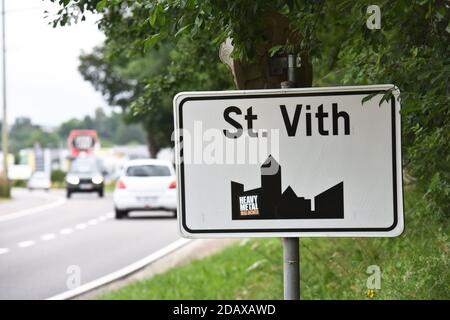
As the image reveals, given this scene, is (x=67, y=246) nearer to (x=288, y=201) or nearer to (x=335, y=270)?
(x=335, y=270)

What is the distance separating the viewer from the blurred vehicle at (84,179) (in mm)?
44344

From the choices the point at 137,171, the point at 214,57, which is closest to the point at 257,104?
the point at 214,57

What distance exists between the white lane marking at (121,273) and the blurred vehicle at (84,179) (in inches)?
1060

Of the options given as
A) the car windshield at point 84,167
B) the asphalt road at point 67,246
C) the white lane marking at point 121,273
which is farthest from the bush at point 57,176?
the white lane marking at point 121,273

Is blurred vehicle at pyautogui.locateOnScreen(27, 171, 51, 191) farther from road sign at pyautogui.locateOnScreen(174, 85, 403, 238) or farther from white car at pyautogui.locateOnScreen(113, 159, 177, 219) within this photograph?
road sign at pyautogui.locateOnScreen(174, 85, 403, 238)

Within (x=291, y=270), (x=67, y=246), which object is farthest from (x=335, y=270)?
(x=67, y=246)

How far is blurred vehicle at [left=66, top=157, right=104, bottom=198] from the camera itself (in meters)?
44.3

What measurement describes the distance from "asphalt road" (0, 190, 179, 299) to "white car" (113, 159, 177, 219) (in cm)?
48

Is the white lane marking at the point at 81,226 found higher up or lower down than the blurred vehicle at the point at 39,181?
higher up

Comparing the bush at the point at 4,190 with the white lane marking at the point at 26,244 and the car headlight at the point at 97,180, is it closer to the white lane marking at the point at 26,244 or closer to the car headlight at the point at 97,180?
the car headlight at the point at 97,180

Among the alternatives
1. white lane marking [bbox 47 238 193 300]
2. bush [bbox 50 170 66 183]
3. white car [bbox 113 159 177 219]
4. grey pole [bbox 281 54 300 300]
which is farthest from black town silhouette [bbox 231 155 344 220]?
bush [bbox 50 170 66 183]

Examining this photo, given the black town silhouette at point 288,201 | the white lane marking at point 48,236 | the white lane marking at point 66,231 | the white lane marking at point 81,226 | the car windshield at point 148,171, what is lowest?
the white lane marking at point 81,226
